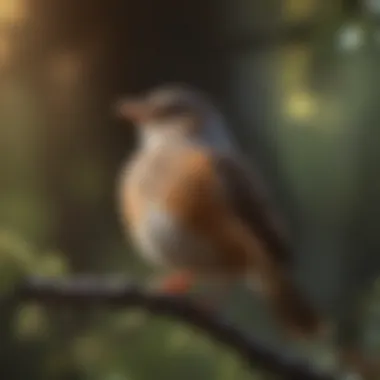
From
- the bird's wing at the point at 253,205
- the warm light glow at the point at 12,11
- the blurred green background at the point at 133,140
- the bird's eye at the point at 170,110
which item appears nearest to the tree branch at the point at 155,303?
the blurred green background at the point at 133,140

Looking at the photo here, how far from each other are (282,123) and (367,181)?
15 cm

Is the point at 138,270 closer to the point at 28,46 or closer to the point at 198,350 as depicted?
the point at 198,350

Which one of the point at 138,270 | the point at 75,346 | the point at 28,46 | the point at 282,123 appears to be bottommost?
the point at 75,346

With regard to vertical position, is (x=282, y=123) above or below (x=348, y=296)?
above

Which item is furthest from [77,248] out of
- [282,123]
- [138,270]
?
[282,123]

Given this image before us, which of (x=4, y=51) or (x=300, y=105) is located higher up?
(x=300, y=105)

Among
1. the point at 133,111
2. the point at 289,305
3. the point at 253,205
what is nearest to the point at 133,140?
the point at 133,111

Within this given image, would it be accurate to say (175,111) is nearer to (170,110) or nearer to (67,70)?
(170,110)

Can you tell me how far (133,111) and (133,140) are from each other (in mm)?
41

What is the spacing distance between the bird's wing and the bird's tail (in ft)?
0.09

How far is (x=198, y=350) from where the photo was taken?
1115 millimetres

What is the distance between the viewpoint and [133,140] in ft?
3.65

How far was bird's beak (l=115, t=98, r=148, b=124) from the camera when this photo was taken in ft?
3.65

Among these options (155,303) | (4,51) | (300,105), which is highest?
(300,105)
